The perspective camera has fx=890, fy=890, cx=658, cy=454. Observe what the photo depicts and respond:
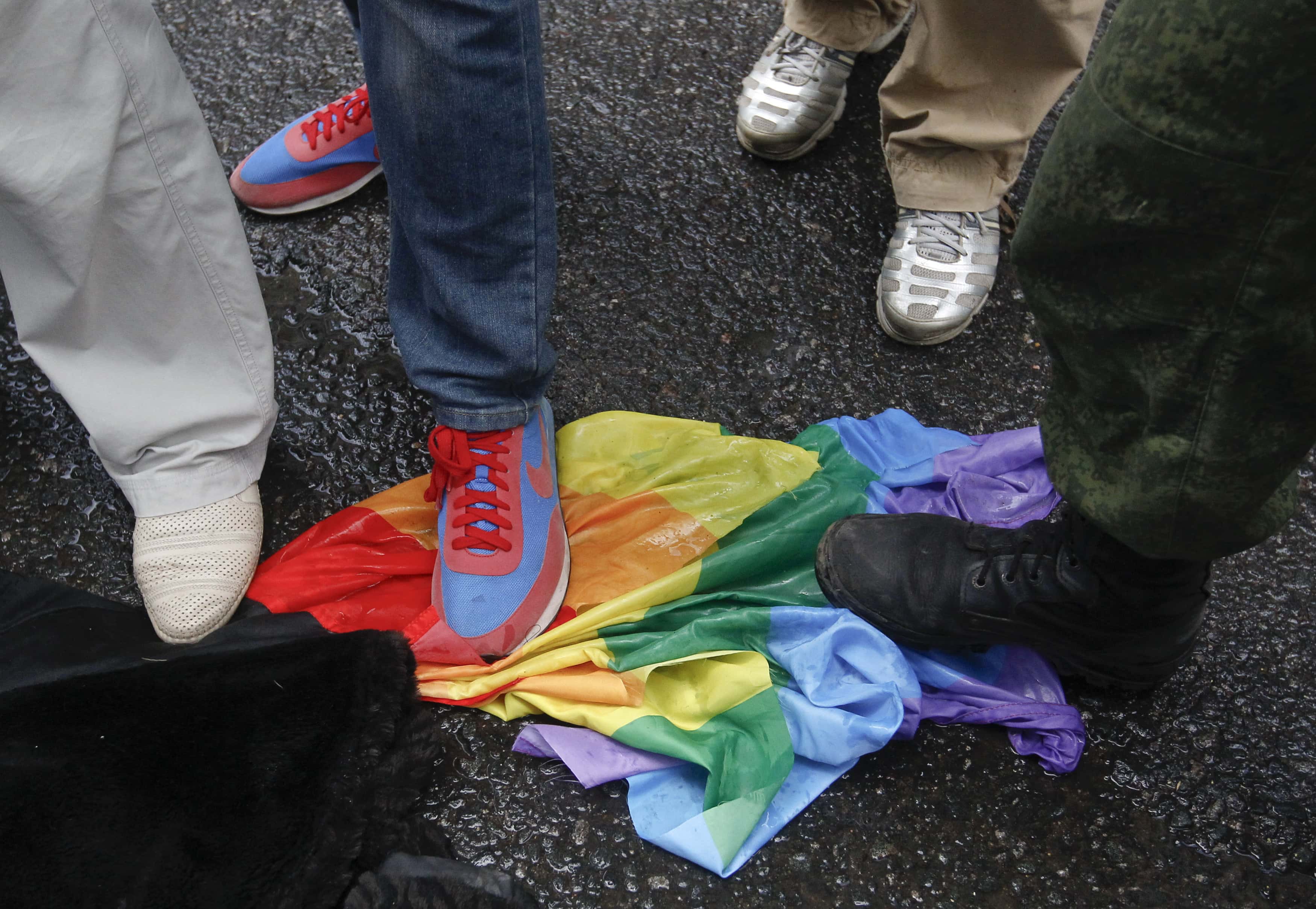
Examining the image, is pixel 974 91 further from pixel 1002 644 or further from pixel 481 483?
pixel 481 483

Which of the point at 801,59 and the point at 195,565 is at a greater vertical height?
the point at 801,59

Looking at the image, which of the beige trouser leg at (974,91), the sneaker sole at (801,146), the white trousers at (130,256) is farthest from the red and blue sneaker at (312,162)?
the beige trouser leg at (974,91)

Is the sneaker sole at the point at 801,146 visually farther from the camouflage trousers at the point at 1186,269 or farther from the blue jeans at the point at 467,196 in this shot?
the camouflage trousers at the point at 1186,269

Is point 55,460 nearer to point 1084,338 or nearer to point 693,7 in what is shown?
point 1084,338

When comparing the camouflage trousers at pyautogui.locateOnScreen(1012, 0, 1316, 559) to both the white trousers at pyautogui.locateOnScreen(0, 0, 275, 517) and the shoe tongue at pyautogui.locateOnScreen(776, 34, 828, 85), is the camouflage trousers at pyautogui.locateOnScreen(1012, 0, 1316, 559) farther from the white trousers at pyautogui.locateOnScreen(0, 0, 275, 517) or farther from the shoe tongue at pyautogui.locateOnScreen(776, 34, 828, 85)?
the shoe tongue at pyautogui.locateOnScreen(776, 34, 828, 85)

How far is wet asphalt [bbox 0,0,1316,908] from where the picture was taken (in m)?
1.05

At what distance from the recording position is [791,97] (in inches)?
71.5

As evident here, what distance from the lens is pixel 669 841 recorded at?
1.03 meters

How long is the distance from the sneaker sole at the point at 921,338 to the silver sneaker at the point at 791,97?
42 centimetres

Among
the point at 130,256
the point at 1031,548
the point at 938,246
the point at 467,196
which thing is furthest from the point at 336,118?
the point at 1031,548

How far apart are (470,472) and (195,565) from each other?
1.28 ft

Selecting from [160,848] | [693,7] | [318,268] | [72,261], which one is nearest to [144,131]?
[72,261]

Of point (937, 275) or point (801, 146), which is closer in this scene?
point (937, 275)

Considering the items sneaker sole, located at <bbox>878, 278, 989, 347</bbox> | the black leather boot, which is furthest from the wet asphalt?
the black leather boot
